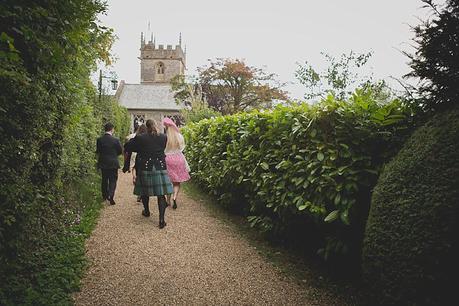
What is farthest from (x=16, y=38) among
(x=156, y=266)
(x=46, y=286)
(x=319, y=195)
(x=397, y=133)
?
(x=397, y=133)

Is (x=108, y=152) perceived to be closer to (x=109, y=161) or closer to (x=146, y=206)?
(x=109, y=161)

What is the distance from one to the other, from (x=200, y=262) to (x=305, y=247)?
5.37 feet

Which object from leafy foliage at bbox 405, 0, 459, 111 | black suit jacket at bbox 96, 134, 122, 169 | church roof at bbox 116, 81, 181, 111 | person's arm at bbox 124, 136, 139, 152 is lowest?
black suit jacket at bbox 96, 134, 122, 169

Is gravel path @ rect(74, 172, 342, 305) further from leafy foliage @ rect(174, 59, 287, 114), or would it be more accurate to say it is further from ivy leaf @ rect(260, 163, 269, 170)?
leafy foliage @ rect(174, 59, 287, 114)

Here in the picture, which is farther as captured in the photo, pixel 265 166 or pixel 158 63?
pixel 158 63

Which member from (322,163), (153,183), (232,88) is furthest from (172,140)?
(232,88)

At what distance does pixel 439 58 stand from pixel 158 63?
6400cm

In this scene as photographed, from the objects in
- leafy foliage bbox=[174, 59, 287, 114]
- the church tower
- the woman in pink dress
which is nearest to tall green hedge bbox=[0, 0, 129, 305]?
the woman in pink dress

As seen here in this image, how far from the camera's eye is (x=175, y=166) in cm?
753

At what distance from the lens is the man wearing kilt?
237 inches

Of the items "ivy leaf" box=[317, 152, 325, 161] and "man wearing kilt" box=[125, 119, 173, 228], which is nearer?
"ivy leaf" box=[317, 152, 325, 161]

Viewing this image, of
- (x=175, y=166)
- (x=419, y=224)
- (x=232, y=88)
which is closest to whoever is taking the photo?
(x=419, y=224)

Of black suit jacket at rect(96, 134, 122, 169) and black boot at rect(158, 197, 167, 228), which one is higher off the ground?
black suit jacket at rect(96, 134, 122, 169)

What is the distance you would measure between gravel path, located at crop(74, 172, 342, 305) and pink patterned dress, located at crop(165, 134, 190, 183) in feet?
4.31
